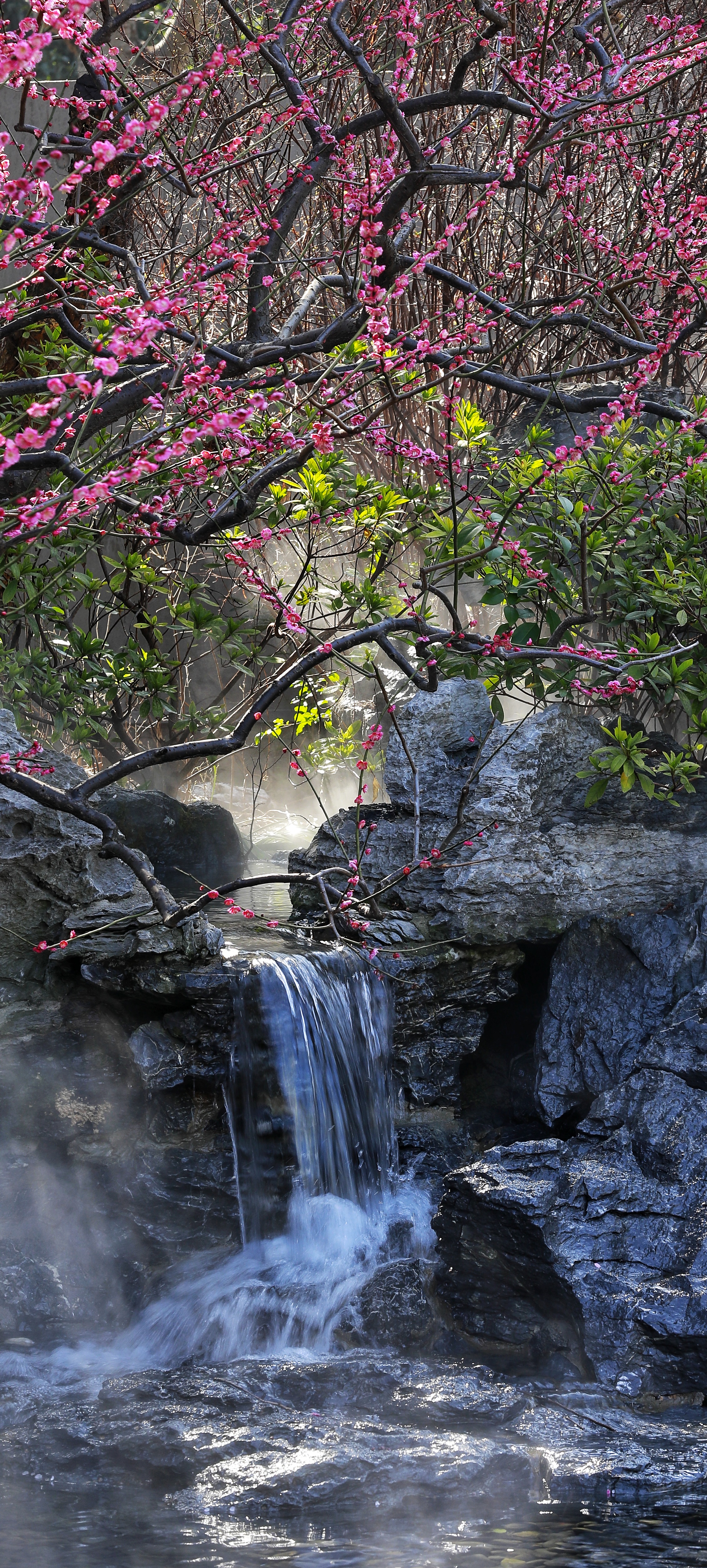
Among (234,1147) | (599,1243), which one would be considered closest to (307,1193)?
(234,1147)

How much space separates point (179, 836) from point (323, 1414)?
12.3 ft

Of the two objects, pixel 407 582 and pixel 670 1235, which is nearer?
pixel 670 1235

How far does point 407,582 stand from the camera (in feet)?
28.5

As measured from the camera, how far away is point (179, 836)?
22.6 feet

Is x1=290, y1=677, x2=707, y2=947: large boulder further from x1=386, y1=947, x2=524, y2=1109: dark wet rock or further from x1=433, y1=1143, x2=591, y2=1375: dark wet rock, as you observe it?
x1=433, y1=1143, x2=591, y2=1375: dark wet rock

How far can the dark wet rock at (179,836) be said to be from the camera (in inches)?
260

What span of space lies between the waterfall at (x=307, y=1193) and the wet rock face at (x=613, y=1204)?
0.45m

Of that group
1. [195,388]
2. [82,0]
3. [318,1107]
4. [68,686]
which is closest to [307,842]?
[68,686]

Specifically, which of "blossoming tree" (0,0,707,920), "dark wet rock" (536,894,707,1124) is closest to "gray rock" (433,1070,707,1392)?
"dark wet rock" (536,894,707,1124)

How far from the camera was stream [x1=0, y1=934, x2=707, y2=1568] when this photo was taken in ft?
10.1

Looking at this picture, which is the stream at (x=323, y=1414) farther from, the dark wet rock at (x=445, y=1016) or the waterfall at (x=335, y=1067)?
the dark wet rock at (x=445, y=1016)

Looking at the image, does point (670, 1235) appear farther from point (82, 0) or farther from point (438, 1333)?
point (82, 0)

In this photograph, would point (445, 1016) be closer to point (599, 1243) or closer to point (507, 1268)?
point (507, 1268)

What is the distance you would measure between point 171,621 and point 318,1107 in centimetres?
488
